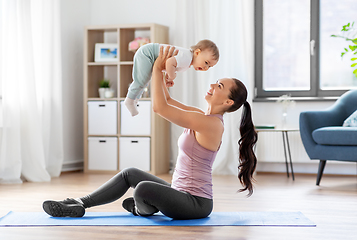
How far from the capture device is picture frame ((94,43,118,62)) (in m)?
5.02

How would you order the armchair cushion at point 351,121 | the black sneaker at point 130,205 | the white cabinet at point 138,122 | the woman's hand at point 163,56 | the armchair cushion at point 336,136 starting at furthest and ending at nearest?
1. the white cabinet at point 138,122
2. the armchair cushion at point 351,121
3. the armchair cushion at point 336,136
4. the black sneaker at point 130,205
5. the woman's hand at point 163,56

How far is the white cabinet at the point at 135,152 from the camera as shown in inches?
191

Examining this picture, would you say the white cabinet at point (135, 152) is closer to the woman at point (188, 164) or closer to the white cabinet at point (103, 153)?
the white cabinet at point (103, 153)

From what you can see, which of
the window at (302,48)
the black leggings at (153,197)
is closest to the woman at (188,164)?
the black leggings at (153,197)

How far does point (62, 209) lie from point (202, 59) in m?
1.07

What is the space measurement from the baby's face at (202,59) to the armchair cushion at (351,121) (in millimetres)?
2176

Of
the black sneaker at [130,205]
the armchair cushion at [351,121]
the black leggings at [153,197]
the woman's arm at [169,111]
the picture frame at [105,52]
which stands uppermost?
the picture frame at [105,52]

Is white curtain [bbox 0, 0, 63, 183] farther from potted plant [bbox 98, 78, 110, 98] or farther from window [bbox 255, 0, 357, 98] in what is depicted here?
window [bbox 255, 0, 357, 98]

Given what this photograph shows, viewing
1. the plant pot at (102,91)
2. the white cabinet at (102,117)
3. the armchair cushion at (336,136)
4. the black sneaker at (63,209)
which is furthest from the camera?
the plant pot at (102,91)

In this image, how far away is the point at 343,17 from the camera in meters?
4.87

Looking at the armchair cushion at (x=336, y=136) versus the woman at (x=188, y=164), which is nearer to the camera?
the woman at (x=188, y=164)

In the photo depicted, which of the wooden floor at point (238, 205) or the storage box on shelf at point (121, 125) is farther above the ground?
the storage box on shelf at point (121, 125)

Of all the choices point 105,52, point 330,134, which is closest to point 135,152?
point 105,52

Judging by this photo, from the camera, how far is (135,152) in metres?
4.88
